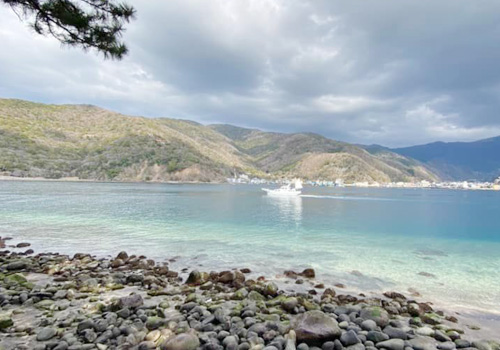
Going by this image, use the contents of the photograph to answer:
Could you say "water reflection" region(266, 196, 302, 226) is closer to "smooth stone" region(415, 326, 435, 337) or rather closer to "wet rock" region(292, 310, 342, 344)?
"smooth stone" region(415, 326, 435, 337)

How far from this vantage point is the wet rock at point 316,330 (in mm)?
5938

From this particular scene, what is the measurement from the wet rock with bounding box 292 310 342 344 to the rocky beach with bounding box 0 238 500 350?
2 cm

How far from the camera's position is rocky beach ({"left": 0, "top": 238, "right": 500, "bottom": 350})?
18.8 feet

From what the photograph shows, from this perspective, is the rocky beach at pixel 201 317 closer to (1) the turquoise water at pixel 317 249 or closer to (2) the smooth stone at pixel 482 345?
(2) the smooth stone at pixel 482 345

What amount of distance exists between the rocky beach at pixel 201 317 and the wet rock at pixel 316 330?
2 cm

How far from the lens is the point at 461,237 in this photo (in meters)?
27.5

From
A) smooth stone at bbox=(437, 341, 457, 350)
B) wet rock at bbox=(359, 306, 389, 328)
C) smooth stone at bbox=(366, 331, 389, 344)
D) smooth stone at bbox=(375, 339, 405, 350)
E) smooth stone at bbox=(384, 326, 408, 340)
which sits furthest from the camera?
wet rock at bbox=(359, 306, 389, 328)

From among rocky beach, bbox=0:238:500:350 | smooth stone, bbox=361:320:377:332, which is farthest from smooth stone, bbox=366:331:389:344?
smooth stone, bbox=361:320:377:332

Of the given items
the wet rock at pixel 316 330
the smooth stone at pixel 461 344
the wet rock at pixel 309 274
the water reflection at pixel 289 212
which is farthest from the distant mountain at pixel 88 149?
the smooth stone at pixel 461 344

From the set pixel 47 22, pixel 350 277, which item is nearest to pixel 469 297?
pixel 350 277

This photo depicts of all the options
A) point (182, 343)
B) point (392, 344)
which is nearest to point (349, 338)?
point (392, 344)

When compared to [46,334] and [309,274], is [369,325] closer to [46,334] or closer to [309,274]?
[309,274]

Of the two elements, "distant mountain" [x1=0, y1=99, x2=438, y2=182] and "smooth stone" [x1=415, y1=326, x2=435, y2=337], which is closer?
"smooth stone" [x1=415, y1=326, x2=435, y2=337]

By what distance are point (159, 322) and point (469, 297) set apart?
11.8 meters
